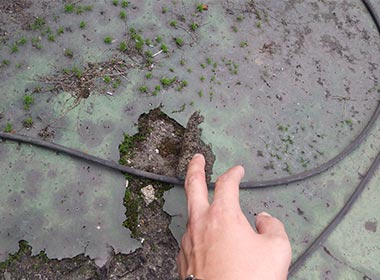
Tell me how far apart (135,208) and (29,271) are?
69 cm

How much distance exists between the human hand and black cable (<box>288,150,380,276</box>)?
2.64ft

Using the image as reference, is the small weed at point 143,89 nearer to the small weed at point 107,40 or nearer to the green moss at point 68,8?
the small weed at point 107,40

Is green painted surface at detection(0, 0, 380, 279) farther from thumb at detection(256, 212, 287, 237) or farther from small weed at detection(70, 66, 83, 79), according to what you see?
thumb at detection(256, 212, 287, 237)

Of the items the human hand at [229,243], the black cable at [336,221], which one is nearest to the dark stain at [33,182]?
the human hand at [229,243]

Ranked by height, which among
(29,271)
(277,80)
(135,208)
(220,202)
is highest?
(220,202)

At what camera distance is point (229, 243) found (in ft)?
5.92

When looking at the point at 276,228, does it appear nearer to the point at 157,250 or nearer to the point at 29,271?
the point at 157,250

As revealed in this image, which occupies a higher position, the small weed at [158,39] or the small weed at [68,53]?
the small weed at [158,39]

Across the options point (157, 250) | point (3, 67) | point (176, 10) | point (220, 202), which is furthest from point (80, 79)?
point (220, 202)

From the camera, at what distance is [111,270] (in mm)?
2617

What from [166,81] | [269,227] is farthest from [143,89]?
[269,227]

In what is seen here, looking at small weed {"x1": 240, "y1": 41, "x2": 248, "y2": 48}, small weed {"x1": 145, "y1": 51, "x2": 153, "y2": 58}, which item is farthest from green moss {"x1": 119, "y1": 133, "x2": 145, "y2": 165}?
small weed {"x1": 240, "y1": 41, "x2": 248, "y2": 48}

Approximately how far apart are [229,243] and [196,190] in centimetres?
50

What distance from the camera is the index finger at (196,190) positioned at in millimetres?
2146
